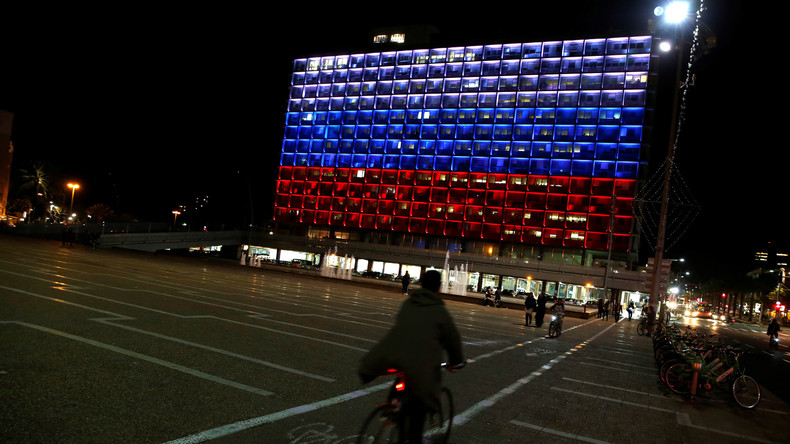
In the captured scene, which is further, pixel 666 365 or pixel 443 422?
pixel 666 365

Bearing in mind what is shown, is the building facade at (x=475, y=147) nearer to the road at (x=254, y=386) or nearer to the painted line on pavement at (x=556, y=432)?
the road at (x=254, y=386)

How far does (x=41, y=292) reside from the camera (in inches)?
554

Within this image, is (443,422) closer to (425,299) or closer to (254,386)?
(425,299)

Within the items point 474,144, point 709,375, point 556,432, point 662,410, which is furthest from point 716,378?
point 474,144

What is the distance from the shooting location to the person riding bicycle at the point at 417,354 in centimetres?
449

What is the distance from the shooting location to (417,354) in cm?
454

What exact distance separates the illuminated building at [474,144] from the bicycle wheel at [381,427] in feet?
262

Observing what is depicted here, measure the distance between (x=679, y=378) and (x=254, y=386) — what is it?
8621mm

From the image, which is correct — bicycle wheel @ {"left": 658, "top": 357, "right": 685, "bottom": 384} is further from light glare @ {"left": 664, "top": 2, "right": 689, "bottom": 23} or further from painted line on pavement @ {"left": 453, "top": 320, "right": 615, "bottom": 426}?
light glare @ {"left": 664, "top": 2, "right": 689, "bottom": 23}

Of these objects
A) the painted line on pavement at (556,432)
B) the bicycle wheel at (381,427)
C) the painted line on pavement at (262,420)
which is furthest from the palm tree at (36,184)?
the bicycle wheel at (381,427)

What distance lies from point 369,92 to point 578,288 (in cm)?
5266

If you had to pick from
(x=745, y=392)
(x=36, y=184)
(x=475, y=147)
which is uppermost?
(x=475, y=147)

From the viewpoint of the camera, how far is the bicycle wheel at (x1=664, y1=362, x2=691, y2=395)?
10.7 m

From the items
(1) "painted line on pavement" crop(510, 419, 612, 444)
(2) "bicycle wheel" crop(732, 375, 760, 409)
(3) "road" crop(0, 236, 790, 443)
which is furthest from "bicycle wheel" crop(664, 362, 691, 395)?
(1) "painted line on pavement" crop(510, 419, 612, 444)
